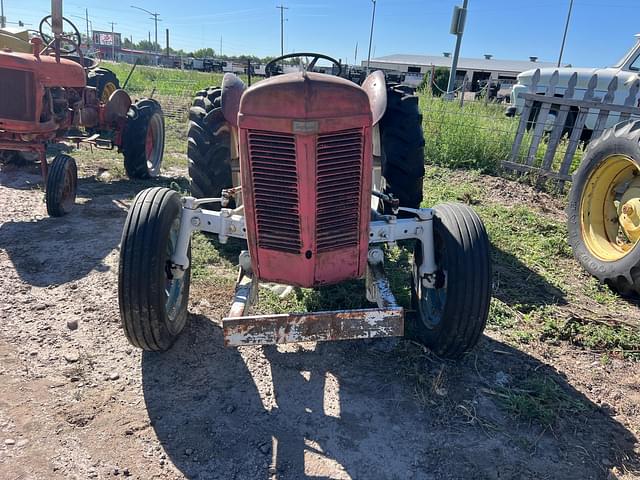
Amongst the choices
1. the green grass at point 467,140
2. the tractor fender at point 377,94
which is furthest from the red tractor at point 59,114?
the green grass at point 467,140

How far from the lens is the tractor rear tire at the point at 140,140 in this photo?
6730 mm

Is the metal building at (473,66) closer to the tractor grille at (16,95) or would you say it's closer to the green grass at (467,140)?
the green grass at (467,140)

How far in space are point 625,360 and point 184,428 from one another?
2786 mm

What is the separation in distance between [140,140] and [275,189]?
15.8 feet

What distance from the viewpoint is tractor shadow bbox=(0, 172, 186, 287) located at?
4.14 meters

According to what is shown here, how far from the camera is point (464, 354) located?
2.98 m

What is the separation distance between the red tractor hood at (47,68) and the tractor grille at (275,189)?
440cm

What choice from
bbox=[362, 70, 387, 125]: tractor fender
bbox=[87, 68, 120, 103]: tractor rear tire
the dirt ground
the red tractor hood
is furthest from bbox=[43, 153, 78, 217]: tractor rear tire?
bbox=[87, 68, 120, 103]: tractor rear tire

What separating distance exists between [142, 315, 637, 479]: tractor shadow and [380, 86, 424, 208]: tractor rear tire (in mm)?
1712

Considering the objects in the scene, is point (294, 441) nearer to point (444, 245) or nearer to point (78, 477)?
point (78, 477)

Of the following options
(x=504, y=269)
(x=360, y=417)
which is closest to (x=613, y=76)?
(x=504, y=269)

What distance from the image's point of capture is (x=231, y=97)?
3.52 metres

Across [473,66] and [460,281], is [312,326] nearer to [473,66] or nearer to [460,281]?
[460,281]

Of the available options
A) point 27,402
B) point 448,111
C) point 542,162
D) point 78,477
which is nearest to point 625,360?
point 78,477
